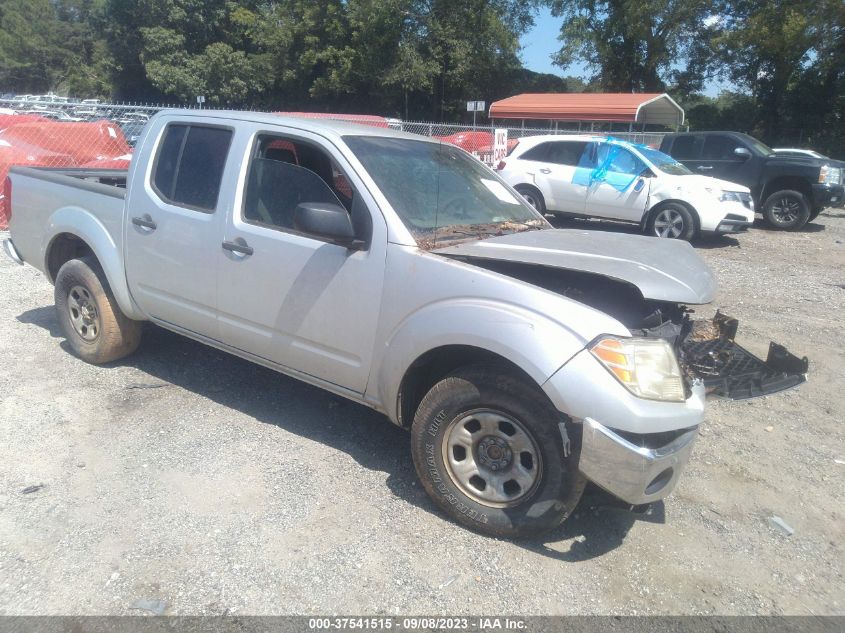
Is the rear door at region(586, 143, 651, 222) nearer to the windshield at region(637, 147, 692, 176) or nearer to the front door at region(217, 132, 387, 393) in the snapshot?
the windshield at region(637, 147, 692, 176)

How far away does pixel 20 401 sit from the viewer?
4.60 meters

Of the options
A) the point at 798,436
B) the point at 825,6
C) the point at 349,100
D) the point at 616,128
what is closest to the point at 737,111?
the point at 825,6

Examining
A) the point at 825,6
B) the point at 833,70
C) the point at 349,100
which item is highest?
the point at 825,6

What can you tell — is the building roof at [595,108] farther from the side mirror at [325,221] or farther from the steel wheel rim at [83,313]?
the side mirror at [325,221]

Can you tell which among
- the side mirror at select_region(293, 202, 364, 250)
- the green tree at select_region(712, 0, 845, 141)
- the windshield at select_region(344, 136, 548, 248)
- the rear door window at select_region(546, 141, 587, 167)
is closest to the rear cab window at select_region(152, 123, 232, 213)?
the windshield at select_region(344, 136, 548, 248)

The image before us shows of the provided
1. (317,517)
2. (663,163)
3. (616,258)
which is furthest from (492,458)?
(663,163)

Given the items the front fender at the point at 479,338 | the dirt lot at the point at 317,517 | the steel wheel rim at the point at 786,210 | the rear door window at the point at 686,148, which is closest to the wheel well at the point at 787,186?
the steel wheel rim at the point at 786,210

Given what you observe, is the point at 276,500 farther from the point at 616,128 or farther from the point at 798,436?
the point at 616,128

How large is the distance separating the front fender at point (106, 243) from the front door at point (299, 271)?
1.03 metres

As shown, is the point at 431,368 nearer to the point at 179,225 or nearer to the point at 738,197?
the point at 179,225

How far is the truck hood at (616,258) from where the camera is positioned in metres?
3.18

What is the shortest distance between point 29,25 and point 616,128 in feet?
204

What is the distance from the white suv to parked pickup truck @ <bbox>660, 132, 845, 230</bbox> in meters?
2.10

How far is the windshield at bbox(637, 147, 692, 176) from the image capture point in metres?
11.7
